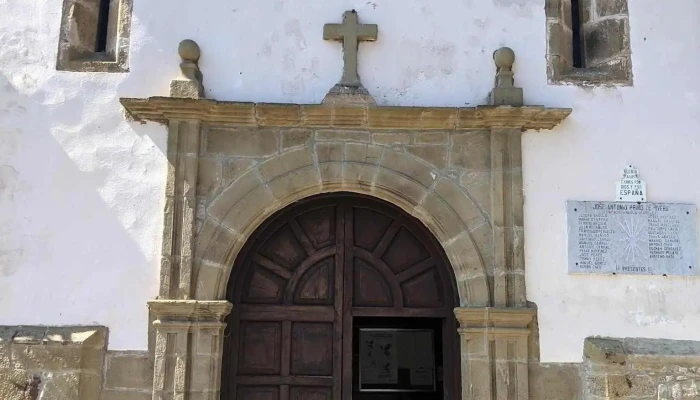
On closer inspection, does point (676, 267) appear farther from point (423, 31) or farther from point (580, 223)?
point (423, 31)

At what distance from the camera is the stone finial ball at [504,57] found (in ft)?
15.3

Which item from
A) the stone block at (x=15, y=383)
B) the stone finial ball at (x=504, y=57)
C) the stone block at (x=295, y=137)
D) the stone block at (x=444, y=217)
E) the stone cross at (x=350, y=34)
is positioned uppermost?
the stone cross at (x=350, y=34)

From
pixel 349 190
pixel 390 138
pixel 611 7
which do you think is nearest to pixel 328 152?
pixel 349 190

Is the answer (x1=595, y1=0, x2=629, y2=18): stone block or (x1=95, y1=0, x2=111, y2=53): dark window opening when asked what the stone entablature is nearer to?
(x1=595, y1=0, x2=629, y2=18): stone block

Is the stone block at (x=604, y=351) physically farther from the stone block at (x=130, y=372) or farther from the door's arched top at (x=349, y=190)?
the stone block at (x=130, y=372)

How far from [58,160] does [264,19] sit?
Answer: 155 cm

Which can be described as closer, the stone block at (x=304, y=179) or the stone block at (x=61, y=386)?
the stone block at (x=61, y=386)

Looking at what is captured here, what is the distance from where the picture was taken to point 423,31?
15.8ft

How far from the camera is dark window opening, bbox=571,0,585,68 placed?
16.8 feet

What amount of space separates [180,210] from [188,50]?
3.26ft

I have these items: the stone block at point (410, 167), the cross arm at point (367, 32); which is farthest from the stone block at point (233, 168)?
the cross arm at point (367, 32)

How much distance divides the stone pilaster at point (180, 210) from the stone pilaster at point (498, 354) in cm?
167

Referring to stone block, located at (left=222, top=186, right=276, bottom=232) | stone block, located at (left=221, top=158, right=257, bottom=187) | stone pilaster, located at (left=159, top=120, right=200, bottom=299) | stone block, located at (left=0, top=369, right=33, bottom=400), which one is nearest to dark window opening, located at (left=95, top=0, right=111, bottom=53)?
stone pilaster, located at (left=159, top=120, right=200, bottom=299)

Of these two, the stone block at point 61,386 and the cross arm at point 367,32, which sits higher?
the cross arm at point 367,32
